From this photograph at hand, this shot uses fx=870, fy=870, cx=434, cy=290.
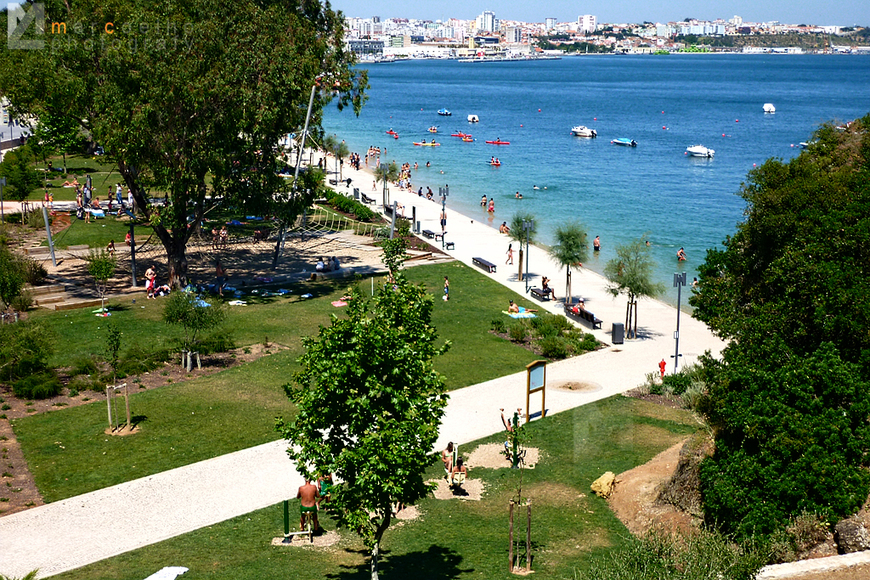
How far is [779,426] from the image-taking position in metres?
15.5

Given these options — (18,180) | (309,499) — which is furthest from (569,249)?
(18,180)

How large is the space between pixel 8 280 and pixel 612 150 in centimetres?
8198

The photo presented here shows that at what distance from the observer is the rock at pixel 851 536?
46.3 feet

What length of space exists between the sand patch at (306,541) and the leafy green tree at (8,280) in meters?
17.2

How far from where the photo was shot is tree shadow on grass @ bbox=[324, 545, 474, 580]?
51.0 feet

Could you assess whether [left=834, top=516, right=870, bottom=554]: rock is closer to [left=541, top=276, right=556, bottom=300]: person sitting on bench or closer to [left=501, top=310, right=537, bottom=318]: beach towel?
[left=501, top=310, right=537, bottom=318]: beach towel

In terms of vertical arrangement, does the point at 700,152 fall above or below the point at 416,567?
above

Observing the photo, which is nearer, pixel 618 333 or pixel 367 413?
pixel 367 413

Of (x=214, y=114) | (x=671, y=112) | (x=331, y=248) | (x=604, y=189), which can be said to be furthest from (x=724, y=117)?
(x=214, y=114)

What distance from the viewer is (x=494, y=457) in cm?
2161

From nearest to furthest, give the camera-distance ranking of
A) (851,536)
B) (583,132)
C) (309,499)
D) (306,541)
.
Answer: (851,536), (309,499), (306,541), (583,132)

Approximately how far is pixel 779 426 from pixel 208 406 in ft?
49.2

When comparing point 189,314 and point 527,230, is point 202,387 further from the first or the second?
point 527,230

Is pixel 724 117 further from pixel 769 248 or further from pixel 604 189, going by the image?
pixel 769 248
